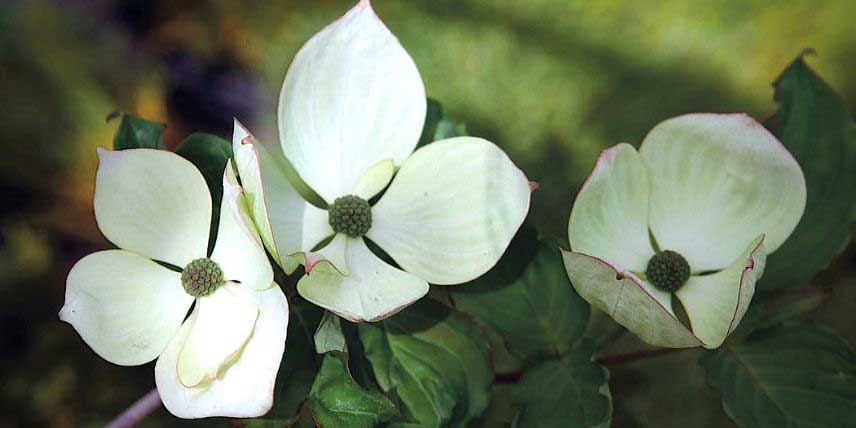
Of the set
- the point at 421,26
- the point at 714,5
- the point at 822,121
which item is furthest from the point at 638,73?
the point at 822,121

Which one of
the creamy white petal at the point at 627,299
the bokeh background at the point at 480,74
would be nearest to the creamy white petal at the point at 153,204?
the creamy white petal at the point at 627,299

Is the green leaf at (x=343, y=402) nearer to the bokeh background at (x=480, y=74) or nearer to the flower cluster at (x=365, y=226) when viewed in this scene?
the flower cluster at (x=365, y=226)


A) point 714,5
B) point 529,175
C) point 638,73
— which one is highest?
point 714,5

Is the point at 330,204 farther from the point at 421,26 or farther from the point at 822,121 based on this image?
the point at 421,26

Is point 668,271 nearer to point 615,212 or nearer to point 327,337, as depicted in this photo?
point 615,212

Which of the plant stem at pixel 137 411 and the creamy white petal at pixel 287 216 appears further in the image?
the plant stem at pixel 137 411
